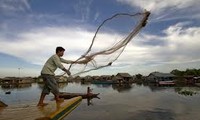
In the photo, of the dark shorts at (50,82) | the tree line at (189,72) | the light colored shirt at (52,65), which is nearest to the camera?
the light colored shirt at (52,65)

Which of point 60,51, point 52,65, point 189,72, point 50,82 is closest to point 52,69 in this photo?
point 52,65

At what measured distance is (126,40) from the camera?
5438mm

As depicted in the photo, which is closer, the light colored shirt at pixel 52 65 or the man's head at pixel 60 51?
the light colored shirt at pixel 52 65

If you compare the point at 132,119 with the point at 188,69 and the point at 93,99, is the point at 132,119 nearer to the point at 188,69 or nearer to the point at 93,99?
the point at 93,99

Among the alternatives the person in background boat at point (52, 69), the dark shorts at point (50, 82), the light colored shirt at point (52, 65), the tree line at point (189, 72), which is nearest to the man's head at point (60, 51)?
the person in background boat at point (52, 69)

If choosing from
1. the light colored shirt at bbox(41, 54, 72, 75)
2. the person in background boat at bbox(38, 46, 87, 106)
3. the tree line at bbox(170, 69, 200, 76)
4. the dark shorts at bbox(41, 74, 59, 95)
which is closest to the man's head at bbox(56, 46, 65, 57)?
the person in background boat at bbox(38, 46, 87, 106)

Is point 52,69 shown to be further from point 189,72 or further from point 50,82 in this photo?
point 189,72

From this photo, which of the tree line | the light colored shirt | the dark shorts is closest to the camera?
the light colored shirt

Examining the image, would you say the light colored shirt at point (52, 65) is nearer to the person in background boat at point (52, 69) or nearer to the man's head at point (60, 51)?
the person in background boat at point (52, 69)

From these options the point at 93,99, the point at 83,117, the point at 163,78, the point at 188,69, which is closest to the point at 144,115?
the point at 83,117

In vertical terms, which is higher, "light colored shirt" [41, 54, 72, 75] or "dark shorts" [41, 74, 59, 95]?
"light colored shirt" [41, 54, 72, 75]

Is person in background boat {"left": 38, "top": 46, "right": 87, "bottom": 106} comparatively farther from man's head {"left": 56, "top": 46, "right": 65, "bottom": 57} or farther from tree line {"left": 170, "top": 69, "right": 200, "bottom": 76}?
tree line {"left": 170, "top": 69, "right": 200, "bottom": 76}

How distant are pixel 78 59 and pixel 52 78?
82cm

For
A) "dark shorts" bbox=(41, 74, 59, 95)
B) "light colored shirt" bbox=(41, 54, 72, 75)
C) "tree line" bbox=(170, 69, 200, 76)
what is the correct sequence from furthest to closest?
"tree line" bbox=(170, 69, 200, 76) < "dark shorts" bbox=(41, 74, 59, 95) < "light colored shirt" bbox=(41, 54, 72, 75)
